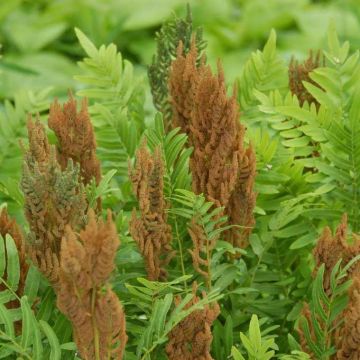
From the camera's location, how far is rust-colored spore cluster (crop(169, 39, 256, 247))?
3.66ft

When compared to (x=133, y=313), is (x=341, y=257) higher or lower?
higher

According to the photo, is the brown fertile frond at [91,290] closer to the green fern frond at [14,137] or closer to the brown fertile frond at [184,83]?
the brown fertile frond at [184,83]

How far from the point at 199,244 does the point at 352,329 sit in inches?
9.3

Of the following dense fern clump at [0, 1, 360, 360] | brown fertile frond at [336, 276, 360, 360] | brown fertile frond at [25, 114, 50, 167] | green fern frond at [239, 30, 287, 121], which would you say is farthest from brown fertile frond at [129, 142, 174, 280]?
green fern frond at [239, 30, 287, 121]

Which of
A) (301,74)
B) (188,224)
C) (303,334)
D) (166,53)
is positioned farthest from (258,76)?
(303,334)

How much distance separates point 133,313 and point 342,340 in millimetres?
281

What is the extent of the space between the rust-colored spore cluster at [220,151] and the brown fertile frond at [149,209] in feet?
0.23

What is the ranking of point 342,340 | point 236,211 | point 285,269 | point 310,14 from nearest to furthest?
point 342,340, point 236,211, point 285,269, point 310,14

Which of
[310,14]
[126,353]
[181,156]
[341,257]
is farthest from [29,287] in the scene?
[310,14]

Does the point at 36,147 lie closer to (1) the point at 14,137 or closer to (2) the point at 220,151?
(2) the point at 220,151

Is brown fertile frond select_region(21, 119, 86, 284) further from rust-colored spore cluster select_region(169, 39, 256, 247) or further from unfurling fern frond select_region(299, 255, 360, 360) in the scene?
unfurling fern frond select_region(299, 255, 360, 360)

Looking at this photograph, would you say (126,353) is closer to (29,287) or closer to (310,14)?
(29,287)

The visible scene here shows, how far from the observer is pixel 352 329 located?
3.29ft

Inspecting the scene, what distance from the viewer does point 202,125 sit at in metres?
1.13
